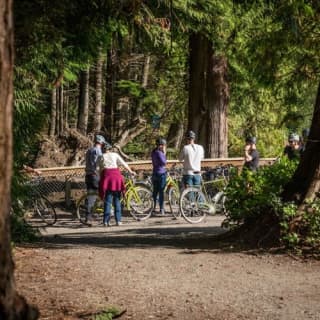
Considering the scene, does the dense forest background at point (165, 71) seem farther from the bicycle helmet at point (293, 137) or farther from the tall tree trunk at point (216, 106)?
the bicycle helmet at point (293, 137)

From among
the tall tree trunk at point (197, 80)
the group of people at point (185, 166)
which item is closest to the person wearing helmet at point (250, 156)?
the group of people at point (185, 166)

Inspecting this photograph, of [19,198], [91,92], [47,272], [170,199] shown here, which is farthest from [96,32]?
[91,92]

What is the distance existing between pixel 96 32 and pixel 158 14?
138cm

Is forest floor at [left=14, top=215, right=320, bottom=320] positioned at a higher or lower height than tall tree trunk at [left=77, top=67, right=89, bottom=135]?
lower

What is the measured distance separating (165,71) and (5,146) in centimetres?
2744

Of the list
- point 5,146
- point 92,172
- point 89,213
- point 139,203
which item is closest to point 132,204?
point 139,203

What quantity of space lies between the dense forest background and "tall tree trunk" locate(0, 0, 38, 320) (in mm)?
5078

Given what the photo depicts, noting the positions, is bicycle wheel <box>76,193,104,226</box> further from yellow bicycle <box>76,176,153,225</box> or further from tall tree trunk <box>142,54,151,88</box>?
tall tree trunk <box>142,54,151,88</box>

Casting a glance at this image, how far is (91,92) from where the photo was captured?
3403 centimetres

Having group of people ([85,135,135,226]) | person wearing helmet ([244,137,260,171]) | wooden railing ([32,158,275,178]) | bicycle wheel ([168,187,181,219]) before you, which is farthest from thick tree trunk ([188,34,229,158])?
group of people ([85,135,135,226])

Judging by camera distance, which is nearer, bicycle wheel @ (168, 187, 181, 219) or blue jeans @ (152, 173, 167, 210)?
blue jeans @ (152, 173, 167, 210)

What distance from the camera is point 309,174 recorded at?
32.2ft

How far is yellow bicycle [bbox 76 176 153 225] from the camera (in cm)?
1620

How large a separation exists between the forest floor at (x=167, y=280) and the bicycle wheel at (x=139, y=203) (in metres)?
5.15
